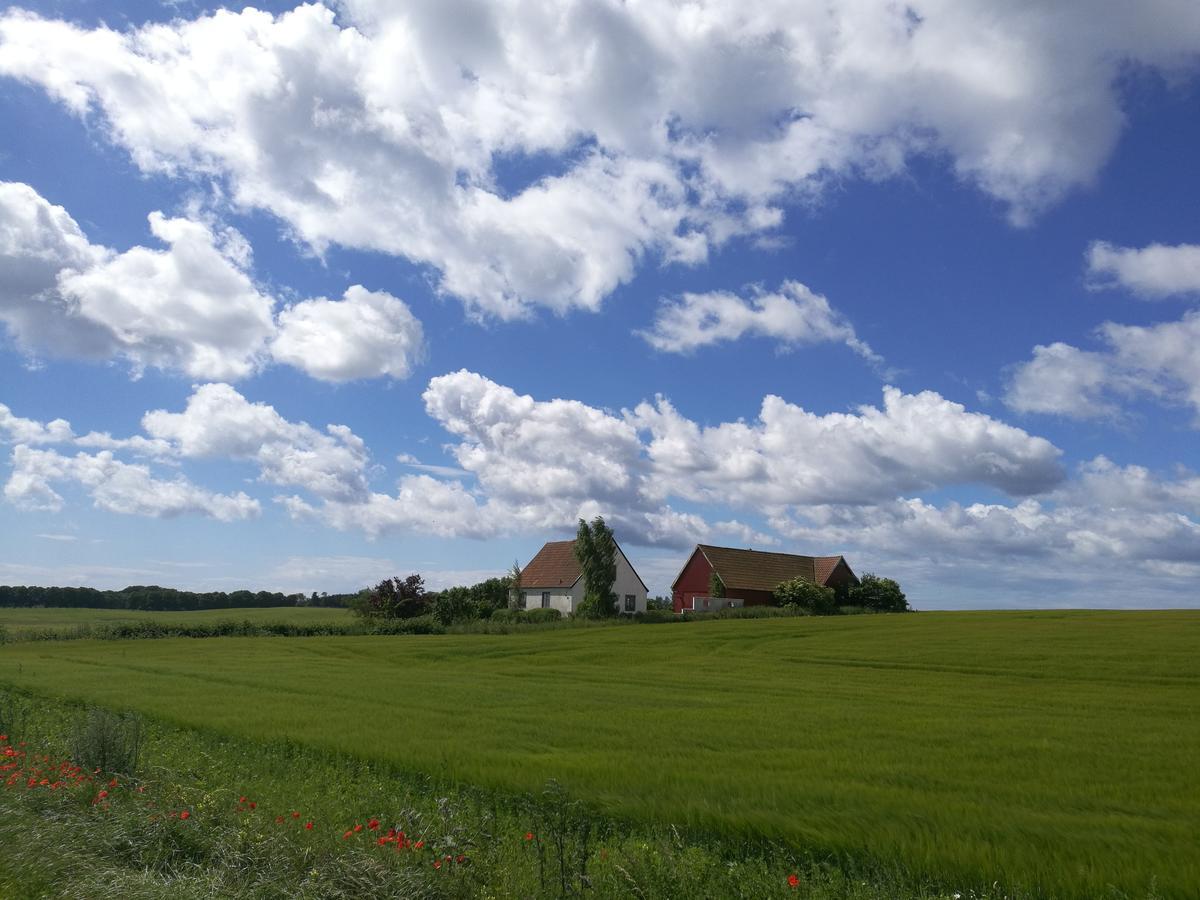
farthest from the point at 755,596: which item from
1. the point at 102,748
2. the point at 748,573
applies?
the point at 102,748

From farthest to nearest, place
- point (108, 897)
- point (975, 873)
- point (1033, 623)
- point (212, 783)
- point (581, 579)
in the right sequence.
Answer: point (581, 579) < point (1033, 623) < point (212, 783) < point (975, 873) < point (108, 897)

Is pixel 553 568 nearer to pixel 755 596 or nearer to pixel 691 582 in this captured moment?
pixel 691 582

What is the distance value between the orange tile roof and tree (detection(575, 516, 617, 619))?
3.52 metres

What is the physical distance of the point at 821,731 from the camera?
52.6 ft

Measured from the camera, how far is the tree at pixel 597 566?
235 ft

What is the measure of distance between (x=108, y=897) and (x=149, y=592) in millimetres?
143667

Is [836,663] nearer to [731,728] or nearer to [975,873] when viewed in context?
[731,728]

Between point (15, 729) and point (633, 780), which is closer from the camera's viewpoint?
point (633, 780)

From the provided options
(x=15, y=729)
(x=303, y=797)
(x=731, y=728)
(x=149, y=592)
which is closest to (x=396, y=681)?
(x=15, y=729)

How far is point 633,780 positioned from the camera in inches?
442

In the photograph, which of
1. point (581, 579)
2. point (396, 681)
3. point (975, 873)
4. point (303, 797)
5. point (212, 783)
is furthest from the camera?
point (581, 579)

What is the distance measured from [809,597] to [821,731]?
57.1 meters

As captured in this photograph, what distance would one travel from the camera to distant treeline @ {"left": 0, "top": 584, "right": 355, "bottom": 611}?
127 m

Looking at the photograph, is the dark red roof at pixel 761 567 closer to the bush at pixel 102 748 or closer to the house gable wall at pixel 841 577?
the house gable wall at pixel 841 577
